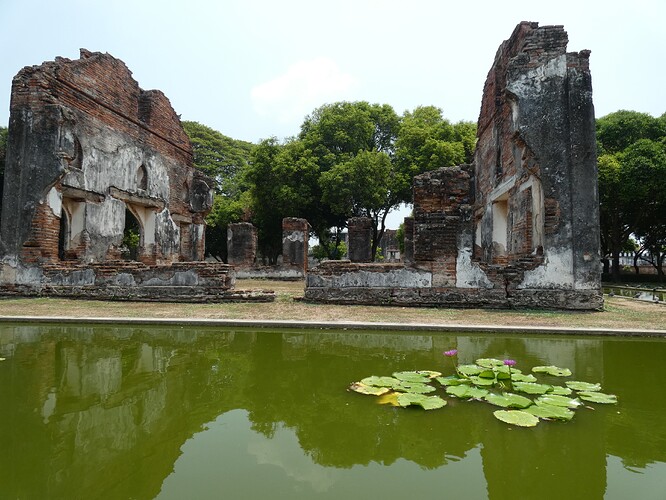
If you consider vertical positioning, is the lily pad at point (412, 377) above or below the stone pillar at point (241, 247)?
below

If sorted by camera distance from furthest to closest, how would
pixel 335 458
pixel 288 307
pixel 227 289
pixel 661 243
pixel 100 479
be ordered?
pixel 661 243 < pixel 227 289 < pixel 288 307 < pixel 335 458 < pixel 100 479

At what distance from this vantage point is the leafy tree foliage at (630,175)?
1875 cm

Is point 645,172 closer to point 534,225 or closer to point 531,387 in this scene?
point 534,225

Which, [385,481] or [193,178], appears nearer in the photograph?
[385,481]

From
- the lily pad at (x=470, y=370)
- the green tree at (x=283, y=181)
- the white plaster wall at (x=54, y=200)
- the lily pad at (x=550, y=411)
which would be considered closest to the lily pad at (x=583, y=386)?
the lily pad at (x=550, y=411)

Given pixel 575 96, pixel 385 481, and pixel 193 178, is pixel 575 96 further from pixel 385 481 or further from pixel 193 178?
pixel 193 178

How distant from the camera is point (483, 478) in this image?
2.28 meters

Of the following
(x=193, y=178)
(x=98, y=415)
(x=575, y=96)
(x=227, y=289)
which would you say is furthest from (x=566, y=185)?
(x=193, y=178)

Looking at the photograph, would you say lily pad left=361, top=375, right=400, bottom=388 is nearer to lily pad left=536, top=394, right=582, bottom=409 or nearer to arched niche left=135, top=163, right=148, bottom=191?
lily pad left=536, top=394, right=582, bottom=409

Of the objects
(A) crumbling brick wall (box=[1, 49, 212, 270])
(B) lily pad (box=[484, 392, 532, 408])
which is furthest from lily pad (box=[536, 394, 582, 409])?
(A) crumbling brick wall (box=[1, 49, 212, 270])

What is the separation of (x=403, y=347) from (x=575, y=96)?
7.40 m

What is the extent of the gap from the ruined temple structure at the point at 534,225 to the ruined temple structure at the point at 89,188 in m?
3.66

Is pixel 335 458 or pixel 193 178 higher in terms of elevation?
pixel 193 178

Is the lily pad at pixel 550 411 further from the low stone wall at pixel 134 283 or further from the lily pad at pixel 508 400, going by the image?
the low stone wall at pixel 134 283
